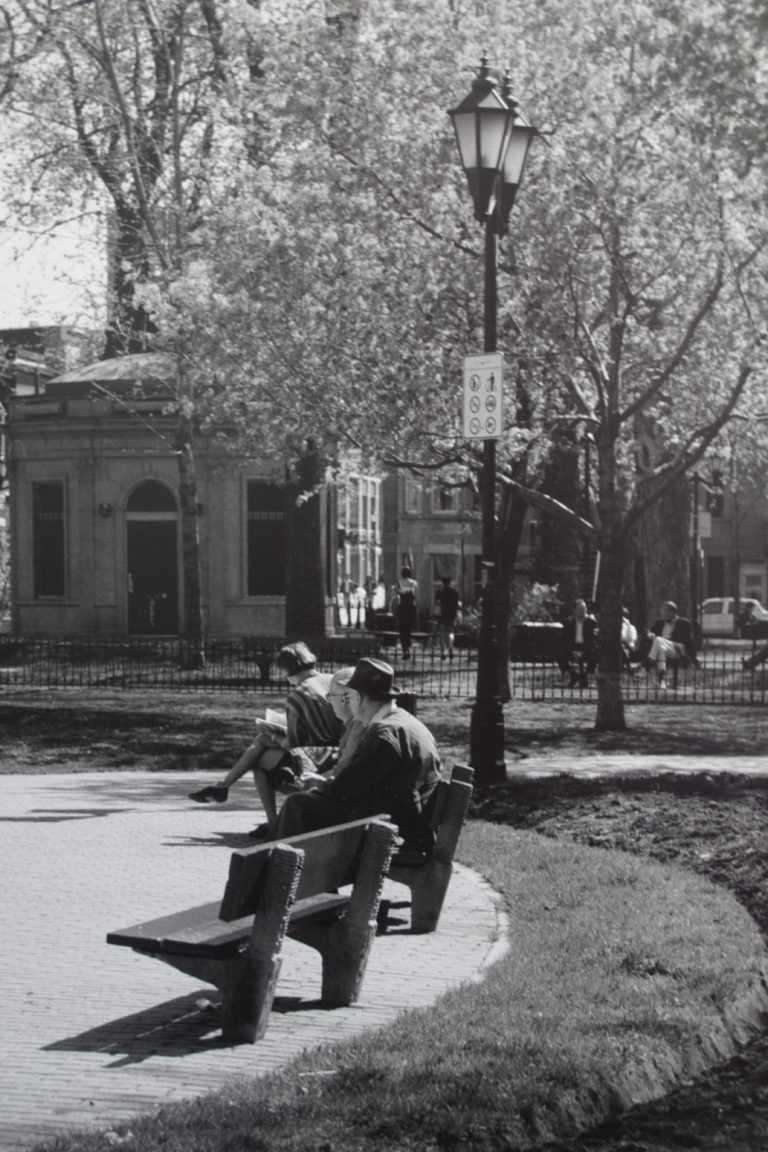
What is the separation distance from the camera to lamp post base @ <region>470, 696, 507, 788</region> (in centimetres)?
1414

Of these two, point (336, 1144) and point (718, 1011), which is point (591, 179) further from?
point (336, 1144)

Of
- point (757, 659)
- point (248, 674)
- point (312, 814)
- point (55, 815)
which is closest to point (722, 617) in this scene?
point (757, 659)

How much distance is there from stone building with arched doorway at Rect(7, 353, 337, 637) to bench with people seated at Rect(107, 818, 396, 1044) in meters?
28.6

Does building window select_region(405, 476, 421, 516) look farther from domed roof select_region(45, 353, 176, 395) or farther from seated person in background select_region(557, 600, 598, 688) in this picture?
seated person in background select_region(557, 600, 598, 688)

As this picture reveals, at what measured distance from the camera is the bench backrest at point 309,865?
20.8ft

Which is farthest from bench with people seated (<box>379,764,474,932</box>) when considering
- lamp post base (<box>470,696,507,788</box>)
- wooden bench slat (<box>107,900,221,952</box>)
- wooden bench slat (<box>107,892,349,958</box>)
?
lamp post base (<box>470,696,507,788</box>)

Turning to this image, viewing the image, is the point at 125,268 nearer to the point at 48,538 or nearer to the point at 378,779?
the point at 48,538

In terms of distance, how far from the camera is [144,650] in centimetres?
2903

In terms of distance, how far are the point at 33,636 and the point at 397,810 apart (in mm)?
24538

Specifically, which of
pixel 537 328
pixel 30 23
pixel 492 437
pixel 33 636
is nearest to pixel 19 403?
pixel 33 636

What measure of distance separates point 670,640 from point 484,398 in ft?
62.1

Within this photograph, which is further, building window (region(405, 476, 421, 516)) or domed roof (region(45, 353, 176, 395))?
building window (region(405, 476, 421, 516))

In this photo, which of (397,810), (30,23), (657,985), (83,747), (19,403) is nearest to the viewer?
(657,985)

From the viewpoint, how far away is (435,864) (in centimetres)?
872
